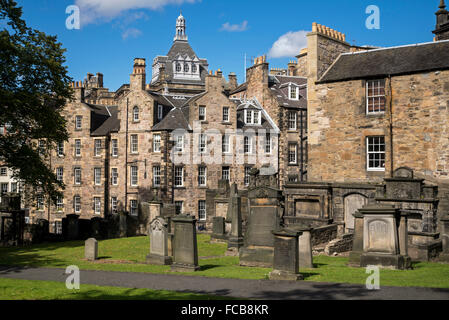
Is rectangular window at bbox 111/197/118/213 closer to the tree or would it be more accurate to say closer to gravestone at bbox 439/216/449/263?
the tree

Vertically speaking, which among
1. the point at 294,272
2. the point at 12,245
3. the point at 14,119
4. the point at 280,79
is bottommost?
the point at 12,245

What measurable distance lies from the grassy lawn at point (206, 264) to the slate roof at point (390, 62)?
14.4 m

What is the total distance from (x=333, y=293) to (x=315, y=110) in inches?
859

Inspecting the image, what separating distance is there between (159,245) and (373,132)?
17221 millimetres

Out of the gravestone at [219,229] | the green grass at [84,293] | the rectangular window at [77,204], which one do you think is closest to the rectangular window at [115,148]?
the rectangular window at [77,204]

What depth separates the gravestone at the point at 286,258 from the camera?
11578mm

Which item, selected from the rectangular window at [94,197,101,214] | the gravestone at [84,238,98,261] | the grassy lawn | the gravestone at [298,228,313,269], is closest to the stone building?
the grassy lawn

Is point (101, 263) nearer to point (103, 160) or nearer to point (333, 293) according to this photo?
point (333, 293)

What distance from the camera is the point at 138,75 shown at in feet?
138

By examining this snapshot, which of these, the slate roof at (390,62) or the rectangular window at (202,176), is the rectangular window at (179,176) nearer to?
the rectangular window at (202,176)

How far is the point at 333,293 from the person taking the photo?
9461 millimetres
